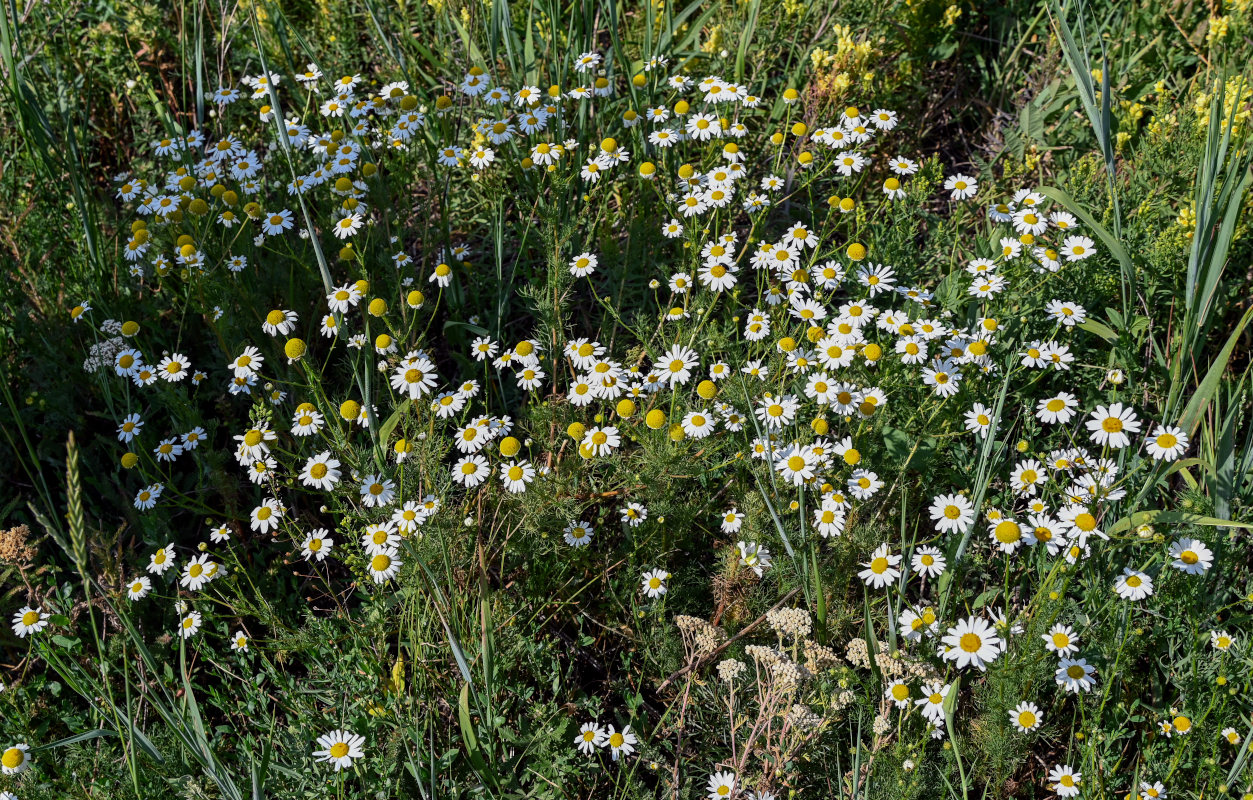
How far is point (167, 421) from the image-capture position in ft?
10.1

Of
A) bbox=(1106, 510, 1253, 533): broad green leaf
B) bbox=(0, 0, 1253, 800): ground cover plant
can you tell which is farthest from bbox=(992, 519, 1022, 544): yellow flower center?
bbox=(1106, 510, 1253, 533): broad green leaf

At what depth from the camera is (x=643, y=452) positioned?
2518 millimetres

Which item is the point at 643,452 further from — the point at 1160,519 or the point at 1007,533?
the point at 1160,519

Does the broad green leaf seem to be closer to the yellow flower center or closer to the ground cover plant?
the ground cover plant

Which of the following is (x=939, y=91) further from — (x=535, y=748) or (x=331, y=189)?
(x=535, y=748)

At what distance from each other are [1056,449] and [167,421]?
9.67 feet

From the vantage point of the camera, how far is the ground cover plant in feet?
6.93

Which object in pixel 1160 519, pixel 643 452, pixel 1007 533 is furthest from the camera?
pixel 643 452

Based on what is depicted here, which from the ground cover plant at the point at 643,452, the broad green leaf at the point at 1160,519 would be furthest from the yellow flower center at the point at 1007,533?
the broad green leaf at the point at 1160,519

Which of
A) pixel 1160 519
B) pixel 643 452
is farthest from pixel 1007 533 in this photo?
pixel 643 452

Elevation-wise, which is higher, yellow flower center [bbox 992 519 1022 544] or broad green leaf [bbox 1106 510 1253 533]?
broad green leaf [bbox 1106 510 1253 533]

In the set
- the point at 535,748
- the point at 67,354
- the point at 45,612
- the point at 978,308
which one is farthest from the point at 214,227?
the point at 978,308

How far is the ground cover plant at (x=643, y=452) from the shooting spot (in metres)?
2.11

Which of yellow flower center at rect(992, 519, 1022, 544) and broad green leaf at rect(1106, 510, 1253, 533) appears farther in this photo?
yellow flower center at rect(992, 519, 1022, 544)
